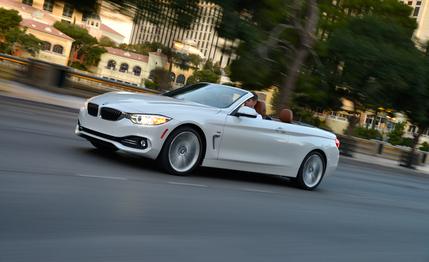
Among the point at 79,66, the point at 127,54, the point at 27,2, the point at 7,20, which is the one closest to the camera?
the point at 27,2

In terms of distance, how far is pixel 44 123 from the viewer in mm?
13094

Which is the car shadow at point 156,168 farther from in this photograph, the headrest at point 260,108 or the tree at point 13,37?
the tree at point 13,37

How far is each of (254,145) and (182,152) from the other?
1384mm

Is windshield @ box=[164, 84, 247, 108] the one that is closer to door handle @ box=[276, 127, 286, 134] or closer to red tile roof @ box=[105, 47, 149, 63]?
door handle @ box=[276, 127, 286, 134]

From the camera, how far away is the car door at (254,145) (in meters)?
8.98

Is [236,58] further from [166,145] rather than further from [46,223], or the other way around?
[46,223]

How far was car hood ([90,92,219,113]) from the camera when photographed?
8.11 meters

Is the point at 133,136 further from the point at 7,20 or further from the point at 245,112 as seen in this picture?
the point at 7,20

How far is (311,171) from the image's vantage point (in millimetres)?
10820

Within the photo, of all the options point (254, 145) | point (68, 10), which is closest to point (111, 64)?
point (254, 145)

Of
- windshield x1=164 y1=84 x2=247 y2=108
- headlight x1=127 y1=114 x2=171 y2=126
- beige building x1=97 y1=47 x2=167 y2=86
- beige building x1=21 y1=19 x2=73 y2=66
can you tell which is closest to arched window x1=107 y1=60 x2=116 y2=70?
beige building x1=97 y1=47 x2=167 y2=86

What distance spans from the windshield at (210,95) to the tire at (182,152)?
74 centimetres

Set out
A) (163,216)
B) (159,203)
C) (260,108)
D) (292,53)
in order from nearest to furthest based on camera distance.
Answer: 1. (163,216)
2. (159,203)
3. (260,108)
4. (292,53)

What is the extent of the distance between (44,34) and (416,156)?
288ft
